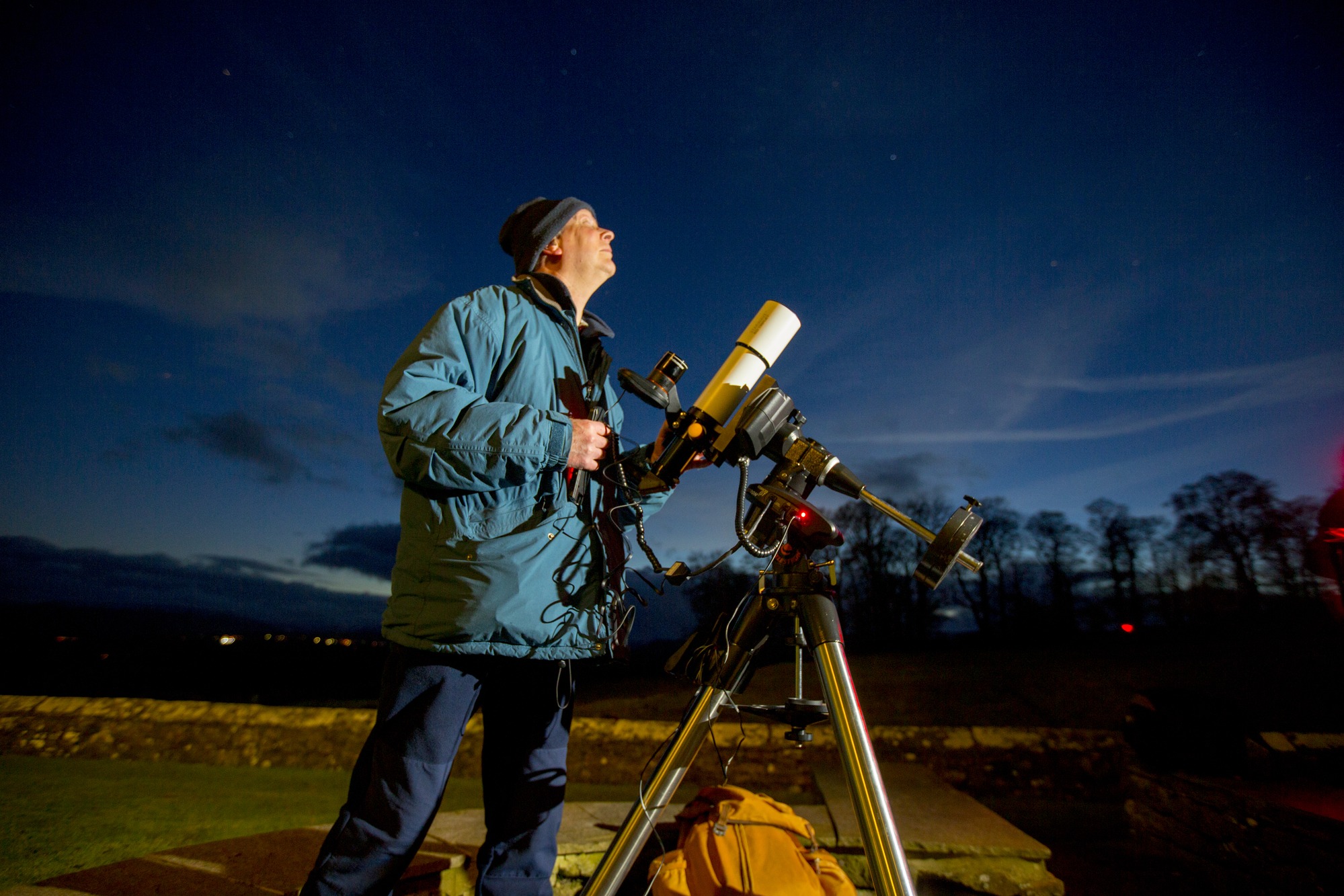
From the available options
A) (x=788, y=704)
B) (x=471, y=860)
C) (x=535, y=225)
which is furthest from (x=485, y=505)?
(x=471, y=860)

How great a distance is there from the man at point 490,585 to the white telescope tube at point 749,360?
0.33 m

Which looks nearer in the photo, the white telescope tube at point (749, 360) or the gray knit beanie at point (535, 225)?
the white telescope tube at point (749, 360)

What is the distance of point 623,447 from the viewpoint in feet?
6.76

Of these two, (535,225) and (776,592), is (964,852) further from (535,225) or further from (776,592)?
(535,225)

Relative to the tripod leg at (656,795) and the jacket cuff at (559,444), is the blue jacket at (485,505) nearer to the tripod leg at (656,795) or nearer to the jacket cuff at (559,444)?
the jacket cuff at (559,444)

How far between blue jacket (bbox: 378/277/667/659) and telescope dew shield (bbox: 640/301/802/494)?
0.92 feet

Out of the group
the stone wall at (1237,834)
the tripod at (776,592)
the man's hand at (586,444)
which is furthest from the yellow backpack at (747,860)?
the stone wall at (1237,834)

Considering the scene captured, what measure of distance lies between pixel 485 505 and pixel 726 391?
2.42 feet

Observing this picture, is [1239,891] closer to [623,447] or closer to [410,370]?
[623,447]

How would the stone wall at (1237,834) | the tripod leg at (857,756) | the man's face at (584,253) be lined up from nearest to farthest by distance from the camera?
the tripod leg at (857,756) < the man's face at (584,253) < the stone wall at (1237,834)

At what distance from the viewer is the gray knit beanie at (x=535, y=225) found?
2082mm

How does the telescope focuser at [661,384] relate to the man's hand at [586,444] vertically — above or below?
above

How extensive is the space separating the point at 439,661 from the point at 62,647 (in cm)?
3651

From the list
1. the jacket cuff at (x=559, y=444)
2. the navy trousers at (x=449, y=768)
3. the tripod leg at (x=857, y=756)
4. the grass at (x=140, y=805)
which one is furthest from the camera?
the grass at (x=140, y=805)
